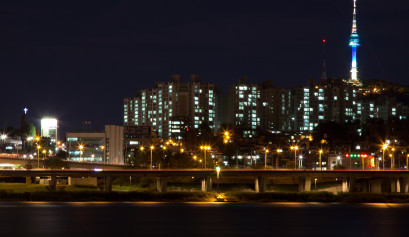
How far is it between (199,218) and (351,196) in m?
32.6

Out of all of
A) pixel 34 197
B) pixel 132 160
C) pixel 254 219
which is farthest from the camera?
pixel 132 160

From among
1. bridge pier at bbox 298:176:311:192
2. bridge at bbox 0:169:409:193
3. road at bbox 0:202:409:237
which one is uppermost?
bridge at bbox 0:169:409:193

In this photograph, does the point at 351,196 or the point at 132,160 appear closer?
the point at 351,196

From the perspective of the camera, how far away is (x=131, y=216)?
74625 millimetres

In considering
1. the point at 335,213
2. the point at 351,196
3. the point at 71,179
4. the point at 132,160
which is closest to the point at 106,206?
the point at 335,213

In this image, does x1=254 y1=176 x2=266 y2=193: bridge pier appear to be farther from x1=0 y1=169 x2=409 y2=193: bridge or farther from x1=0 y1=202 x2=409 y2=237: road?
x1=0 y1=202 x2=409 y2=237: road

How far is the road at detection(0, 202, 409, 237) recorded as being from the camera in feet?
205

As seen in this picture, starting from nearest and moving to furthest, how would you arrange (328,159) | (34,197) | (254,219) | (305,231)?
(305,231) < (254,219) < (34,197) < (328,159)

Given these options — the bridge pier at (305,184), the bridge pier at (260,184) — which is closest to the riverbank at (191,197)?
the bridge pier at (305,184)

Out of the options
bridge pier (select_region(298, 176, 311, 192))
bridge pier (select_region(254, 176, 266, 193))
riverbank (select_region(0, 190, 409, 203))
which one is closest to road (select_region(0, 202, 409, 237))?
riverbank (select_region(0, 190, 409, 203))

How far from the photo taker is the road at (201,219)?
205 ft

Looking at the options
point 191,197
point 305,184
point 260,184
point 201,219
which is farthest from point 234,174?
point 201,219

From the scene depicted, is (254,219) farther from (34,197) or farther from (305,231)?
(34,197)

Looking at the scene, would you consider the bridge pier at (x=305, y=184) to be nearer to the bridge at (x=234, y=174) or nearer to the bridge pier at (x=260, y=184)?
the bridge at (x=234, y=174)
